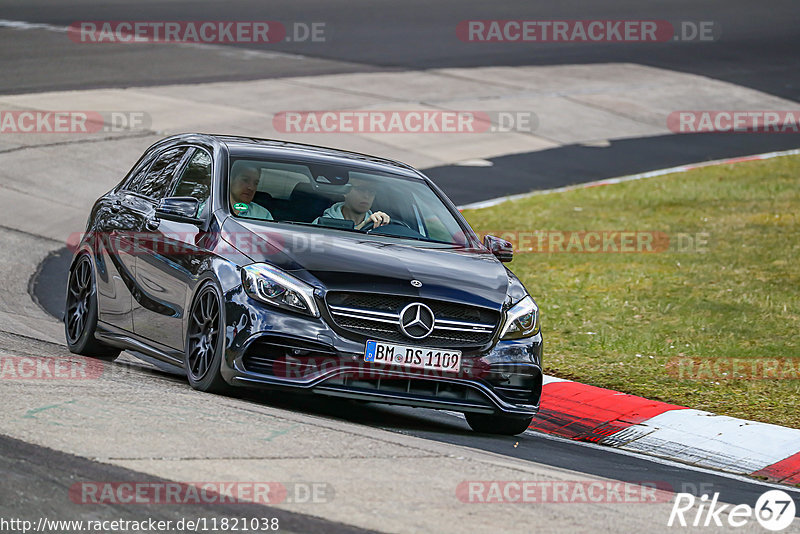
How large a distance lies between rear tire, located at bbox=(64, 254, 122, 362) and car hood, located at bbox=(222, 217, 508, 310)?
1.90m

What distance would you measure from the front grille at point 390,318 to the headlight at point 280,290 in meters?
0.12

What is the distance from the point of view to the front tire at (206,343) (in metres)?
7.71

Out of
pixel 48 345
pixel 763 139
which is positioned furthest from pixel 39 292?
pixel 763 139

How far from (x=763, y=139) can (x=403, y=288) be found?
67.4 feet

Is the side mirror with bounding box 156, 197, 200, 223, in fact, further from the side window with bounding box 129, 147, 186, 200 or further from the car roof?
the side window with bounding box 129, 147, 186, 200

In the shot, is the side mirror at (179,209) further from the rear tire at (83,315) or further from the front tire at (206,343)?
the rear tire at (83,315)

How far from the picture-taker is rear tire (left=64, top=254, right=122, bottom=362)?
377 inches

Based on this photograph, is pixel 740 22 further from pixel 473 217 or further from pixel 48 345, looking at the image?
pixel 48 345

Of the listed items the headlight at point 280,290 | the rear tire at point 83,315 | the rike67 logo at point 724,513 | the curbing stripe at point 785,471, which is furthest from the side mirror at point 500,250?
the rear tire at point 83,315

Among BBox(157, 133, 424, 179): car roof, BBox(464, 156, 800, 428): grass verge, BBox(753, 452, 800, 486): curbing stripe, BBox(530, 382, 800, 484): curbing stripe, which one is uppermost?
BBox(157, 133, 424, 179): car roof

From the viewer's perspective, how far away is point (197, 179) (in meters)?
8.95

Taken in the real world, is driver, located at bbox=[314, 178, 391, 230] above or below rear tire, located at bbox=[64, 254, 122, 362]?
above

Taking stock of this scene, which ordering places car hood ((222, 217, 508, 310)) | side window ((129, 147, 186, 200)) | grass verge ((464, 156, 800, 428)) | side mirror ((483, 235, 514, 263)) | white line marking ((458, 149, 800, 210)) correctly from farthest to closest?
white line marking ((458, 149, 800, 210)), grass verge ((464, 156, 800, 428)), side window ((129, 147, 186, 200)), side mirror ((483, 235, 514, 263)), car hood ((222, 217, 508, 310))

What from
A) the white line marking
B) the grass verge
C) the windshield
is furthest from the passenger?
the white line marking
